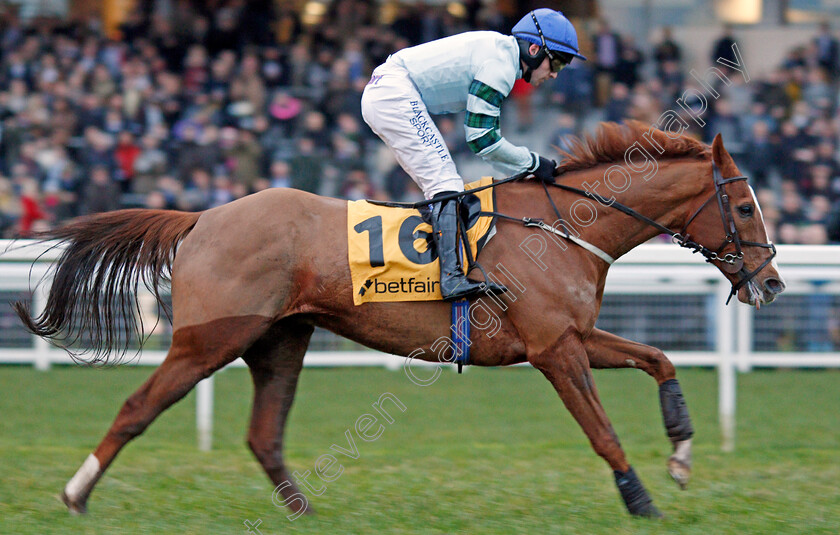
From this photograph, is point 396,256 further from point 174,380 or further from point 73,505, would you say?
point 73,505

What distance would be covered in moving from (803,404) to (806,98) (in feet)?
14.1

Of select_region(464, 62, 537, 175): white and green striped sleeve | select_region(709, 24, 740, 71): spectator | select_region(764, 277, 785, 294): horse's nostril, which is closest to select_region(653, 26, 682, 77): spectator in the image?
select_region(709, 24, 740, 71): spectator

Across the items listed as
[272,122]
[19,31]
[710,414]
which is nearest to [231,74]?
[272,122]

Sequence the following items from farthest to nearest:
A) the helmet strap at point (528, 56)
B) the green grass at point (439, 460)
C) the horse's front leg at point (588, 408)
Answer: the helmet strap at point (528, 56) → the green grass at point (439, 460) → the horse's front leg at point (588, 408)

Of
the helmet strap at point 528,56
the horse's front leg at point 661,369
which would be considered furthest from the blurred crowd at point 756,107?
the helmet strap at point 528,56

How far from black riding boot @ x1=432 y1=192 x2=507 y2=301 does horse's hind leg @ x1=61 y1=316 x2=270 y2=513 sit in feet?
2.53

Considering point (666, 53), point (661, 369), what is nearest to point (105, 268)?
point (661, 369)

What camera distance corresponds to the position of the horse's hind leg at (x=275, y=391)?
14.0ft

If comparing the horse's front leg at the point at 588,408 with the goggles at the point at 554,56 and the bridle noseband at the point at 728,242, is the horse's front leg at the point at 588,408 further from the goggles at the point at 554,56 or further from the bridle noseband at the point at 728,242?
the goggles at the point at 554,56

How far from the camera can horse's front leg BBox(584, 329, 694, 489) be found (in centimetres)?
401

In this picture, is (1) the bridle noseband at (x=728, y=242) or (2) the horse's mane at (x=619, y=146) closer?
(1) the bridle noseband at (x=728, y=242)

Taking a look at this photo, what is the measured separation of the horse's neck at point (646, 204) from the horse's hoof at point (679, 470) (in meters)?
0.91

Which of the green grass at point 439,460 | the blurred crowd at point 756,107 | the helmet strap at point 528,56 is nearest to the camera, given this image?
the green grass at point 439,460

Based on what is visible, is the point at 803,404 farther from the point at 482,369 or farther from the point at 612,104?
the point at 612,104
